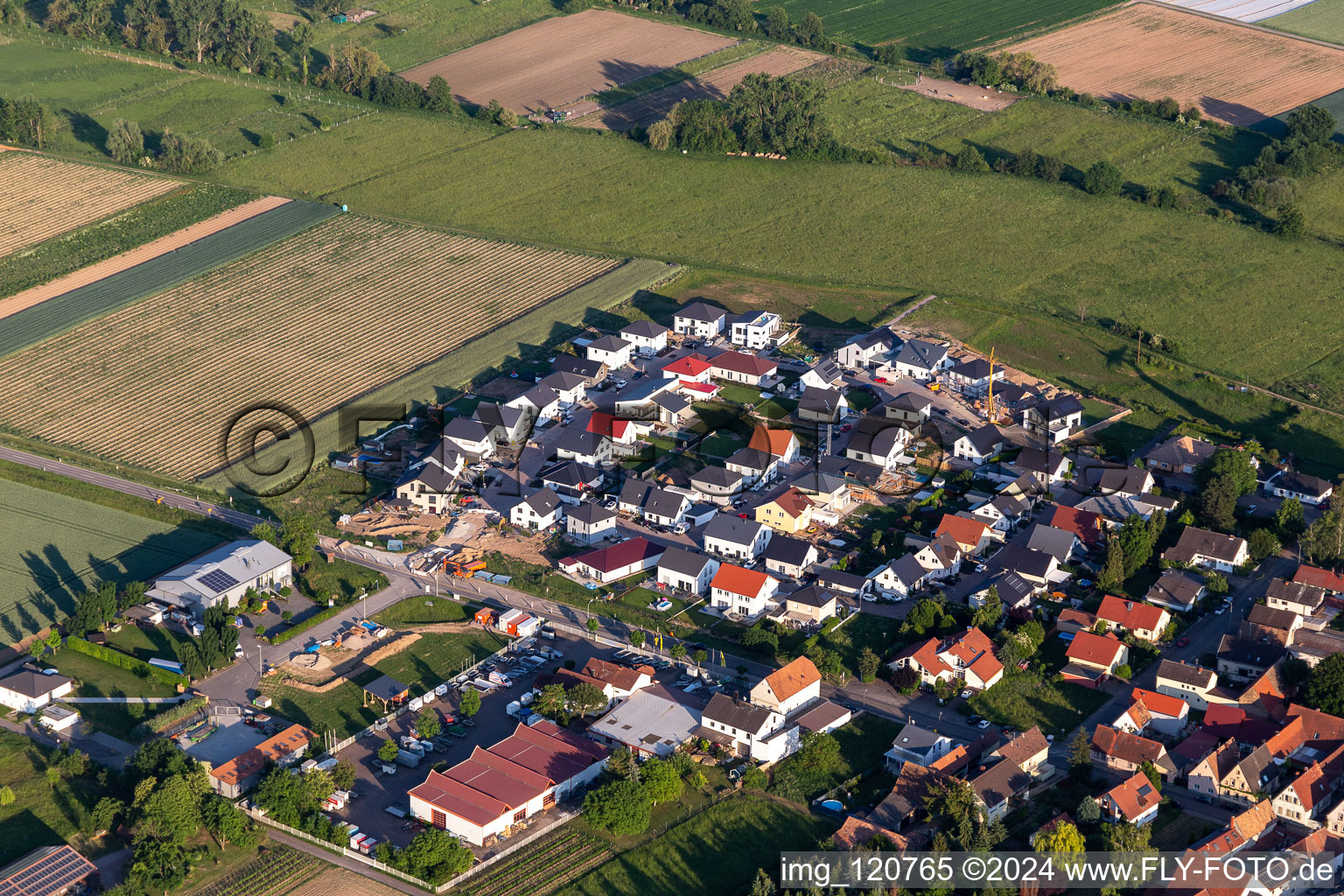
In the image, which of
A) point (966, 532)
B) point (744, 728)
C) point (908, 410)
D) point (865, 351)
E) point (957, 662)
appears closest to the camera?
point (744, 728)

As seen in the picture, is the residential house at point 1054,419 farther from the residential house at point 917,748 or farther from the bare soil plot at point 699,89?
Result: the bare soil plot at point 699,89

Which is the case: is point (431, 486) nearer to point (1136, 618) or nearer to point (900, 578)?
point (900, 578)

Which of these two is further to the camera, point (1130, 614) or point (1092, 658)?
point (1130, 614)

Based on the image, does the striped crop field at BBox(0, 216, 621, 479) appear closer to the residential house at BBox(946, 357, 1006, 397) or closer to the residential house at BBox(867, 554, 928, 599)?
the residential house at BBox(946, 357, 1006, 397)

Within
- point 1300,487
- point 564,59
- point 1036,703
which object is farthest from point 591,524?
point 564,59

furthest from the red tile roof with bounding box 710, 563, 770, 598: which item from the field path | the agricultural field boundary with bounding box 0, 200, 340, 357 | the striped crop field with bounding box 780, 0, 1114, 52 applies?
the striped crop field with bounding box 780, 0, 1114, 52
